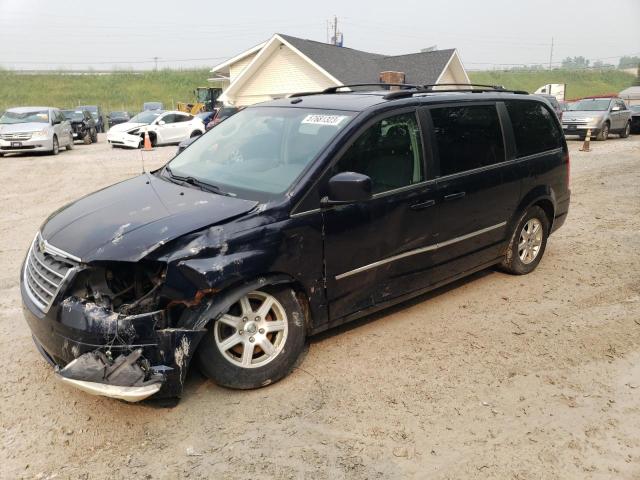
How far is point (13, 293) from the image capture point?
16.7 ft

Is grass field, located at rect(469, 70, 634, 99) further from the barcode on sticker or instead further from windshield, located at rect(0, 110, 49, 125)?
the barcode on sticker

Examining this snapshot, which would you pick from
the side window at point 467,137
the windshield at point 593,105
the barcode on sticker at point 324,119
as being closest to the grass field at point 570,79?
the windshield at point 593,105

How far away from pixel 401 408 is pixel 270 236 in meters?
1.34

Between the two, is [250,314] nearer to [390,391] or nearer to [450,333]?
[390,391]

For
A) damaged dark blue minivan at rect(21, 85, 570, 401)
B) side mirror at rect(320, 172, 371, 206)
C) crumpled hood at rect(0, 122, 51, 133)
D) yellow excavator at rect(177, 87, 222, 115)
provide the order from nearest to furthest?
damaged dark blue minivan at rect(21, 85, 570, 401)
side mirror at rect(320, 172, 371, 206)
crumpled hood at rect(0, 122, 51, 133)
yellow excavator at rect(177, 87, 222, 115)

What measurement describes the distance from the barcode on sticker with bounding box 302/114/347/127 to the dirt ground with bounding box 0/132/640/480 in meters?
1.65

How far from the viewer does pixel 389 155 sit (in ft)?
13.3

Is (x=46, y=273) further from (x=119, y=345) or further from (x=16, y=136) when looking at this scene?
(x=16, y=136)

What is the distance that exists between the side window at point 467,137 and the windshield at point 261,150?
928 mm

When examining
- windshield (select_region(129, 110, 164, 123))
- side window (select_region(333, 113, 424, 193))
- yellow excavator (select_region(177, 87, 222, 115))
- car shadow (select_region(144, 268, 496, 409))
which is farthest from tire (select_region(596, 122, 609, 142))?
yellow excavator (select_region(177, 87, 222, 115))

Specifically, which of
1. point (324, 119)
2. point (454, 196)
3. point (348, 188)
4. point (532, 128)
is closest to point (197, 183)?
point (324, 119)

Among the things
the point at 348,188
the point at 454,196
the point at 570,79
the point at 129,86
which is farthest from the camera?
the point at 570,79

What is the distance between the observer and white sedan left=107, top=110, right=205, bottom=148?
805 inches

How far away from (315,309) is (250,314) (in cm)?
52
